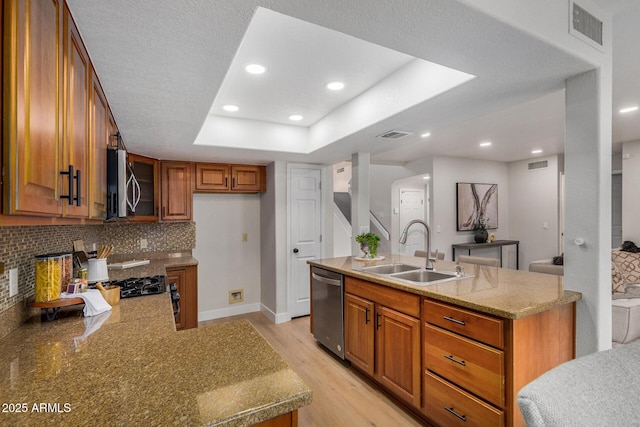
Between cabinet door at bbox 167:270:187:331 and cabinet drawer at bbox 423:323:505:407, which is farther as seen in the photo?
cabinet door at bbox 167:270:187:331

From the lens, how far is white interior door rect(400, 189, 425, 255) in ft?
22.7

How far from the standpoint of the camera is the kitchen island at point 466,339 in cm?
161

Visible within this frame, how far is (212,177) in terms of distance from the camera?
4141mm

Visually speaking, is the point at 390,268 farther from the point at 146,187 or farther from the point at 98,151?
the point at 146,187

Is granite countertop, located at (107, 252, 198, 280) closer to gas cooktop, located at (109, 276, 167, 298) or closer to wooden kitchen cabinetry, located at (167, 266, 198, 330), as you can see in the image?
wooden kitchen cabinetry, located at (167, 266, 198, 330)

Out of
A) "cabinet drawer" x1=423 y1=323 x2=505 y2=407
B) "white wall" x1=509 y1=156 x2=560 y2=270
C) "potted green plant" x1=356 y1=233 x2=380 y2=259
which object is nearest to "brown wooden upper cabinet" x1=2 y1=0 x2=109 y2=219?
"cabinet drawer" x1=423 y1=323 x2=505 y2=407

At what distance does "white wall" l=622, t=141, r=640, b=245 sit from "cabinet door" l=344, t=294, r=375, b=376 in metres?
4.80

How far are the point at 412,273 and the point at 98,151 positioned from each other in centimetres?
236

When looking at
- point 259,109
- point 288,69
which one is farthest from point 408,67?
point 259,109

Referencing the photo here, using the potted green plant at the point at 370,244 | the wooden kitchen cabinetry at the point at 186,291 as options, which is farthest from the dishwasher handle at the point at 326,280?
the wooden kitchen cabinetry at the point at 186,291

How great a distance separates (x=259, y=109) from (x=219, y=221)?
74.9 inches

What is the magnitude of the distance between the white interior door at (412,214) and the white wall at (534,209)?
1779 millimetres

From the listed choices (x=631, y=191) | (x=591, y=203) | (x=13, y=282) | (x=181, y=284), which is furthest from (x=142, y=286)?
(x=631, y=191)

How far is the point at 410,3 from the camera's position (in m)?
1.16
